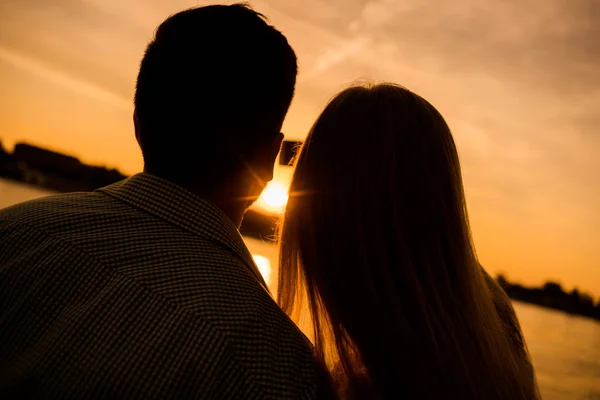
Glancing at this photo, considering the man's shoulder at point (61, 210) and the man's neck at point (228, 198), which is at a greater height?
the man's neck at point (228, 198)

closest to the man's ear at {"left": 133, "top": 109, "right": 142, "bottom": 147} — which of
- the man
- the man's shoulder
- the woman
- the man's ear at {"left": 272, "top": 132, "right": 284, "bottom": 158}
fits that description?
the man

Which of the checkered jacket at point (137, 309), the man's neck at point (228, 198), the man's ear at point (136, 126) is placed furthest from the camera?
the man's ear at point (136, 126)

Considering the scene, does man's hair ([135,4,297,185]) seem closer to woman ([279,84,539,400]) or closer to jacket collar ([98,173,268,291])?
jacket collar ([98,173,268,291])

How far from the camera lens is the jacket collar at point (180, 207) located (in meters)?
1.53

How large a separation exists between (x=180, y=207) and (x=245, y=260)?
250 mm

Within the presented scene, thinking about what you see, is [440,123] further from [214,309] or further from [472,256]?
[214,309]

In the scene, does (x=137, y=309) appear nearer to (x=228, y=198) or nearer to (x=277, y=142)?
(x=228, y=198)

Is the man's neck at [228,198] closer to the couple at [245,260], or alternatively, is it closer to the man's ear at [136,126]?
the couple at [245,260]

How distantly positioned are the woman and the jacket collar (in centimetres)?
38

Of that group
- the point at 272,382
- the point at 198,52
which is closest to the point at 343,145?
the point at 198,52

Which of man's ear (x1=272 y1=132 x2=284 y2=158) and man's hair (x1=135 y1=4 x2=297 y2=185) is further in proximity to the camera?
man's ear (x1=272 y1=132 x2=284 y2=158)

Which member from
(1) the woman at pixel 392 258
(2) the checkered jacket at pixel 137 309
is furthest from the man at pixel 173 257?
(1) the woman at pixel 392 258

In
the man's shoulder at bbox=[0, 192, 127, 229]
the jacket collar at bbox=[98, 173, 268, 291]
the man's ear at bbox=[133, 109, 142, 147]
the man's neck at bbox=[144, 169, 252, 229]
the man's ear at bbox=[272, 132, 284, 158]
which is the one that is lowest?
the man's shoulder at bbox=[0, 192, 127, 229]

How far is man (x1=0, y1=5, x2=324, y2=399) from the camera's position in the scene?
4.15ft
